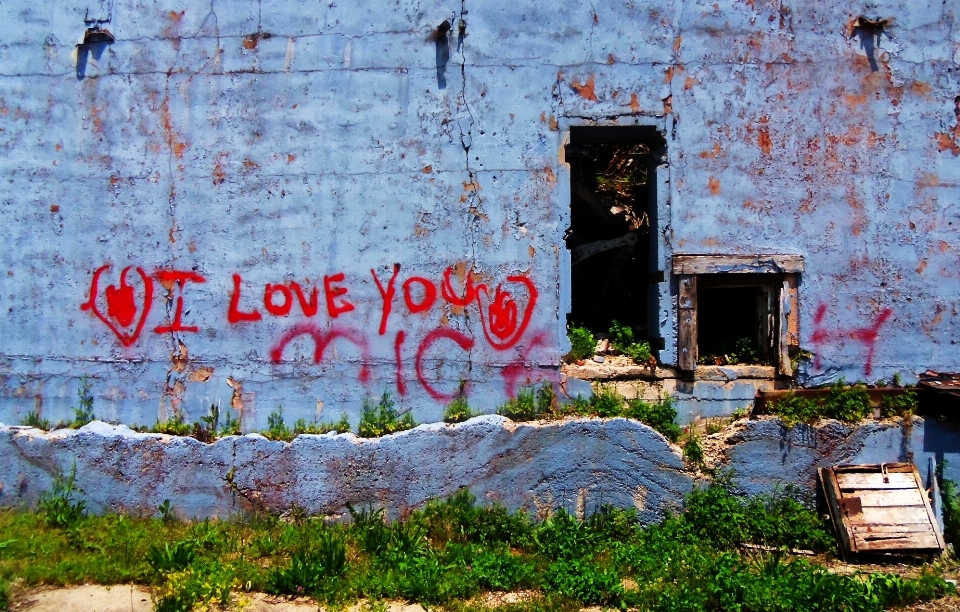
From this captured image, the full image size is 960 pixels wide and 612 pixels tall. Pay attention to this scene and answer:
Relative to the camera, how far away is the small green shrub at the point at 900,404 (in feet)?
17.0

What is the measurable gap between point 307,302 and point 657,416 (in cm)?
277

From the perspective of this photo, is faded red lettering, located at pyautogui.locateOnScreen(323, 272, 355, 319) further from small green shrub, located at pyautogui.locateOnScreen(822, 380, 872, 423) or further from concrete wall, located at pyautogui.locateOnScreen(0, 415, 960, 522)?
small green shrub, located at pyautogui.locateOnScreen(822, 380, 872, 423)

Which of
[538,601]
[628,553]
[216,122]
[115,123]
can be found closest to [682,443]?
[628,553]

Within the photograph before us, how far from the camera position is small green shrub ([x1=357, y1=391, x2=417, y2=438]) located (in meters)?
5.24

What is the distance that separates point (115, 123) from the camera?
5418 millimetres

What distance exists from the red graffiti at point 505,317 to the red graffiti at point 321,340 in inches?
36.8

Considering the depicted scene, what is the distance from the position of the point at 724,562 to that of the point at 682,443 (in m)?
0.97

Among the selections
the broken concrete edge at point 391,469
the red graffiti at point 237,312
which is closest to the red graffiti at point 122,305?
the red graffiti at point 237,312

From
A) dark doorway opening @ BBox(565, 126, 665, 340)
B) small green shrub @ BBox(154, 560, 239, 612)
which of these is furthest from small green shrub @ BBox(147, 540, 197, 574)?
dark doorway opening @ BBox(565, 126, 665, 340)

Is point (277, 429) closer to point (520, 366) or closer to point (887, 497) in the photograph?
point (520, 366)

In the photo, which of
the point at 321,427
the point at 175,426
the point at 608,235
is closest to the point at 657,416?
the point at 608,235

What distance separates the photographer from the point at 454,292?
5.29 m

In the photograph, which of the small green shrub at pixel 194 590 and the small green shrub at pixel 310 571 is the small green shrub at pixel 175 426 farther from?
the small green shrub at pixel 310 571

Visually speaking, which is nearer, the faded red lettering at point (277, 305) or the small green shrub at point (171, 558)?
the small green shrub at point (171, 558)
